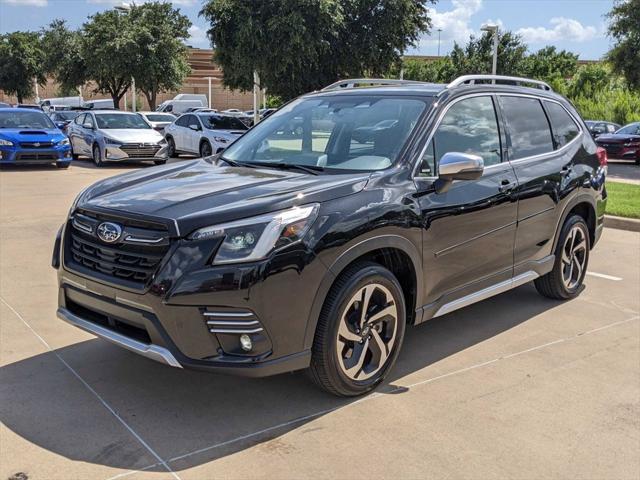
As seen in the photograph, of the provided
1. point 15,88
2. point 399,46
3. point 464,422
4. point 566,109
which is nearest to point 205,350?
point 464,422

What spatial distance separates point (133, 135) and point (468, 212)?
48.9 feet

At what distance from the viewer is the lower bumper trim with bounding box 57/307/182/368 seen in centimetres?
333

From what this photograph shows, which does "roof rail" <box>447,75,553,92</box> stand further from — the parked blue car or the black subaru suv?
the parked blue car

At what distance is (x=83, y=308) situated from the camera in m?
3.84

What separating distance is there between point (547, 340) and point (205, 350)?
9.30ft

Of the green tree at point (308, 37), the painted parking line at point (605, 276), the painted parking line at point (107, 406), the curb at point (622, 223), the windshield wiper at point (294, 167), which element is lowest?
the painted parking line at point (107, 406)

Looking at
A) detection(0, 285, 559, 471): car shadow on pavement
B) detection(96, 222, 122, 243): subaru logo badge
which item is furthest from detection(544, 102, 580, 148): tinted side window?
detection(96, 222, 122, 243): subaru logo badge

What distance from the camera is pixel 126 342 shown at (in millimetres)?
3490

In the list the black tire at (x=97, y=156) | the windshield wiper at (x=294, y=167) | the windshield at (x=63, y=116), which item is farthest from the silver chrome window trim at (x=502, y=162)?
the windshield at (x=63, y=116)

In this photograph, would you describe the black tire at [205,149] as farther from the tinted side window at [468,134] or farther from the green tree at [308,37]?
the tinted side window at [468,134]

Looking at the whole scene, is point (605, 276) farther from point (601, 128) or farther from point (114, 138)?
point (601, 128)

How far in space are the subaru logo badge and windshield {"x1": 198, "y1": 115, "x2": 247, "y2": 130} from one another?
16.8 m

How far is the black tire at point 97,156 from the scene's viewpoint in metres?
17.9

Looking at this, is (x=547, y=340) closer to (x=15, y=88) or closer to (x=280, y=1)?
(x=280, y=1)
